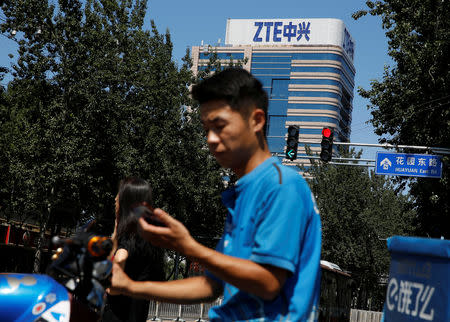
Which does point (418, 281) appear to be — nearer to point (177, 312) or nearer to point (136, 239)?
point (136, 239)

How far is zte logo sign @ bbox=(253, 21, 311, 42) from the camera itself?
118m

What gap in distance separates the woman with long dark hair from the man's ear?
194 cm

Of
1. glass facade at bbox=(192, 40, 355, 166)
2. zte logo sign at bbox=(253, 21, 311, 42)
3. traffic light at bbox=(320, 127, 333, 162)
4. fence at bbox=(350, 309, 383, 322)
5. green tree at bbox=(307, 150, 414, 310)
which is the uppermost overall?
zte logo sign at bbox=(253, 21, 311, 42)

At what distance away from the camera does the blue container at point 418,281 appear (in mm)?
4996

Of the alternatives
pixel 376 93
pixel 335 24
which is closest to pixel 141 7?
pixel 376 93

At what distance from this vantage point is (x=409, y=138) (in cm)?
2488

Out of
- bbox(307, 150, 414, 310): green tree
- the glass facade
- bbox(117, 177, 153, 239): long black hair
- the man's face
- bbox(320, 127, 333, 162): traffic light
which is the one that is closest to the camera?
the man's face

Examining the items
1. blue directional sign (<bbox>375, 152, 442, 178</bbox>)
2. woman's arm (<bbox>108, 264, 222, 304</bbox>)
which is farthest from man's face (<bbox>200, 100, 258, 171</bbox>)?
blue directional sign (<bbox>375, 152, 442, 178</bbox>)

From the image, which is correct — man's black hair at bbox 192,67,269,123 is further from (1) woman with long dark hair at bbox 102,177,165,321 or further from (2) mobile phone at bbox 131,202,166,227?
(1) woman with long dark hair at bbox 102,177,165,321

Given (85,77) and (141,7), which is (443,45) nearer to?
(85,77)

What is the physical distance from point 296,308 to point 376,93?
24.4 meters

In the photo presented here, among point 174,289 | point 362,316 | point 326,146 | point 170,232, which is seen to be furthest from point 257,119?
point 362,316

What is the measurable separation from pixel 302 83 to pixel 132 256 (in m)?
115

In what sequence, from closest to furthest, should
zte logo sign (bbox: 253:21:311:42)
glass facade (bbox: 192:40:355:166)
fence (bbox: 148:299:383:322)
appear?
fence (bbox: 148:299:383:322), glass facade (bbox: 192:40:355:166), zte logo sign (bbox: 253:21:311:42)
